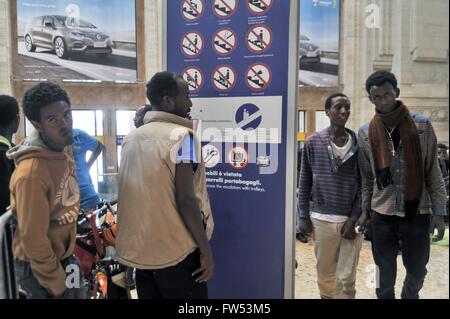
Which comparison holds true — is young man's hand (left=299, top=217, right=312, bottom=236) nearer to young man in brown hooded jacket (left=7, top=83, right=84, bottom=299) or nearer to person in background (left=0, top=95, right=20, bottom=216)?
young man in brown hooded jacket (left=7, top=83, right=84, bottom=299)

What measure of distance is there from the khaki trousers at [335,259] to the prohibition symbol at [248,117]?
68 cm

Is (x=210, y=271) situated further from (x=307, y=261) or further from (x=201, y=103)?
(x=307, y=261)

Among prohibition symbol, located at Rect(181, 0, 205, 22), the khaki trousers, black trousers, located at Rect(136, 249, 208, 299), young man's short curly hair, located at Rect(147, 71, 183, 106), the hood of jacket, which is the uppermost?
prohibition symbol, located at Rect(181, 0, 205, 22)

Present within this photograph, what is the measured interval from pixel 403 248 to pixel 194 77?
4.49 ft

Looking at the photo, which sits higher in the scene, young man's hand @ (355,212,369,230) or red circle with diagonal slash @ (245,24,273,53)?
red circle with diagonal slash @ (245,24,273,53)

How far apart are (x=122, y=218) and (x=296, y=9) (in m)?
1.22

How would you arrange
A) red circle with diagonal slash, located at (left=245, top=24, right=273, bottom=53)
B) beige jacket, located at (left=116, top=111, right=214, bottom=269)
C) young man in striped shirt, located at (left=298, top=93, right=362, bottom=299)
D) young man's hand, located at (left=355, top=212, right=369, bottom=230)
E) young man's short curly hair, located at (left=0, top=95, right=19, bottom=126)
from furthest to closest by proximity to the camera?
young man in striped shirt, located at (left=298, top=93, right=362, bottom=299) < young man's hand, located at (left=355, top=212, right=369, bottom=230) < red circle with diagonal slash, located at (left=245, top=24, right=273, bottom=53) < young man's short curly hair, located at (left=0, top=95, right=19, bottom=126) < beige jacket, located at (left=116, top=111, right=214, bottom=269)

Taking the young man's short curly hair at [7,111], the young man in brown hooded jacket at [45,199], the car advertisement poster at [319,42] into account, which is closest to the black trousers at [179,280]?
the young man in brown hooded jacket at [45,199]

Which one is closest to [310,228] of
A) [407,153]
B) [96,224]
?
[407,153]

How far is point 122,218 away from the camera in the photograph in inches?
63.3

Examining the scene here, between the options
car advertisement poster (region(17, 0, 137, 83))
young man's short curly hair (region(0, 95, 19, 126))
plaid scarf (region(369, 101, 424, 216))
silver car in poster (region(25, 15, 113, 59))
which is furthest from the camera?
car advertisement poster (region(17, 0, 137, 83))

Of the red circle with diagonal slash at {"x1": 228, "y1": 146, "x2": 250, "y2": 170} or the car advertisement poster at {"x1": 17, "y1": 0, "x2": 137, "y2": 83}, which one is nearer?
the red circle with diagonal slash at {"x1": 228, "y1": 146, "x2": 250, "y2": 170}

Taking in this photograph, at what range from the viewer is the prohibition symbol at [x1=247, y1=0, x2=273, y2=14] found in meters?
1.99

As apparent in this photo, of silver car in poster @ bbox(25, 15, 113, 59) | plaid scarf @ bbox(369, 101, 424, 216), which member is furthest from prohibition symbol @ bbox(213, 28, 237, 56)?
silver car in poster @ bbox(25, 15, 113, 59)
